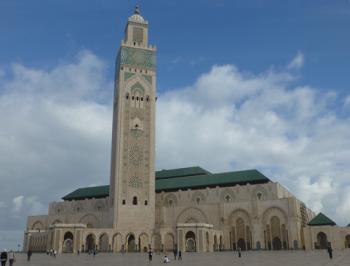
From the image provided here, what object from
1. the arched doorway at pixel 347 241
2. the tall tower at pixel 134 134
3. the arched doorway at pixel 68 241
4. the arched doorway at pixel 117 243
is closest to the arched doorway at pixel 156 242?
the tall tower at pixel 134 134

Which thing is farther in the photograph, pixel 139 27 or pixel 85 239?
pixel 139 27

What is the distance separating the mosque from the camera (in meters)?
44.5

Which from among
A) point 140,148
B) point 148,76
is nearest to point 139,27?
point 148,76

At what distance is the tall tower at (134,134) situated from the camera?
47969 mm

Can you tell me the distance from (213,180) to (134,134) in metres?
12.1

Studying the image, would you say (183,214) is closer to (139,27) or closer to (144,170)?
(144,170)

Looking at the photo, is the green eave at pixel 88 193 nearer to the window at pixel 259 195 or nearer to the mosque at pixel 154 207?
the mosque at pixel 154 207

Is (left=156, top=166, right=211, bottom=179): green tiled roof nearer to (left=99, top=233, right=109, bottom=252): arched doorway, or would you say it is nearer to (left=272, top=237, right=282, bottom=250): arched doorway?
(left=272, top=237, right=282, bottom=250): arched doorway

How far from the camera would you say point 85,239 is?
4512cm

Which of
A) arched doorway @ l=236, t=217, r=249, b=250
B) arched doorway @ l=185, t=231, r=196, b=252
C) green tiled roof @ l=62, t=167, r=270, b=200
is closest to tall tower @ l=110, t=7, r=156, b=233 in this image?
arched doorway @ l=185, t=231, r=196, b=252

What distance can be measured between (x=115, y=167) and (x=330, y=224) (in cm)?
2533

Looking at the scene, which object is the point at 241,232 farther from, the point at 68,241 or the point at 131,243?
the point at 68,241

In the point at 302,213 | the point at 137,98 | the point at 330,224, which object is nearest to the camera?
the point at 330,224

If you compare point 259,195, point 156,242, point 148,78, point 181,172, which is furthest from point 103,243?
point 148,78
